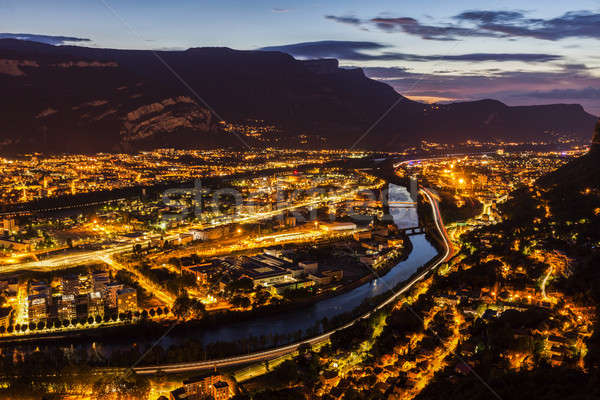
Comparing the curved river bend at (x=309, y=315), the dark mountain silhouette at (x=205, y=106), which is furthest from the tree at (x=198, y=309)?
the dark mountain silhouette at (x=205, y=106)

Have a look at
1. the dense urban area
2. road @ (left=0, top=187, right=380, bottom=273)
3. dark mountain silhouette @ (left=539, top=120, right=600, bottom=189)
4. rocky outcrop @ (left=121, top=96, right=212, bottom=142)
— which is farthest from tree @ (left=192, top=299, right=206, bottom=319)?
rocky outcrop @ (left=121, top=96, right=212, bottom=142)

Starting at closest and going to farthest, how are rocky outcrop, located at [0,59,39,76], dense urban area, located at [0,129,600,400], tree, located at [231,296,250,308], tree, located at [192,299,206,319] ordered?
1. dense urban area, located at [0,129,600,400]
2. tree, located at [192,299,206,319]
3. tree, located at [231,296,250,308]
4. rocky outcrop, located at [0,59,39,76]

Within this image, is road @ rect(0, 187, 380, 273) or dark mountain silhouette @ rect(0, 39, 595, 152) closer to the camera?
road @ rect(0, 187, 380, 273)

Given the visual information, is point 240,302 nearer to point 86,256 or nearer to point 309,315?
point 309,315

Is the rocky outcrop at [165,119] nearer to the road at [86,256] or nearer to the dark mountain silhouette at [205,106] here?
the dark mountain silhouette at [205,106]

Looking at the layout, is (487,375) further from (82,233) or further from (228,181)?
(228,181)

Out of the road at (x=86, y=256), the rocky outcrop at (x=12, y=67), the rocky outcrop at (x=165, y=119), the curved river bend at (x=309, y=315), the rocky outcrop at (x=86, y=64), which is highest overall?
the rocky outcrop at (x=86, y=64)

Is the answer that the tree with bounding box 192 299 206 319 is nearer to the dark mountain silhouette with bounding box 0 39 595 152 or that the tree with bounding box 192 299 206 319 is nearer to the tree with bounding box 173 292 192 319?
the tree with bounding box 173 292 192 319

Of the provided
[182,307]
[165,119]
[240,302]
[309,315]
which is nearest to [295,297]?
[309,315]
